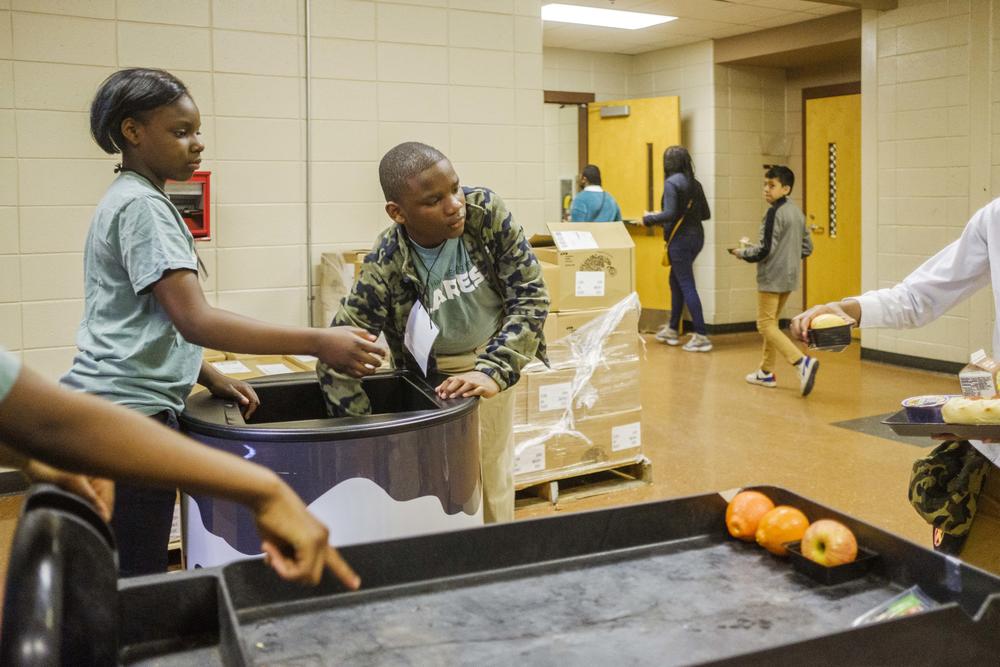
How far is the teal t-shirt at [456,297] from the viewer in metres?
2.24

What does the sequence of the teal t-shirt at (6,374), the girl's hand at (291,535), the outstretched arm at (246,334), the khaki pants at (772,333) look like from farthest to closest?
the khaki pants at (772,333) < the outstretched arm at (246,334) < the girl's hand at (291,535) < the teal t-shirt at (6,374)

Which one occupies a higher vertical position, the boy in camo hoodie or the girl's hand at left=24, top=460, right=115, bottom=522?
the boy in camo hoodie

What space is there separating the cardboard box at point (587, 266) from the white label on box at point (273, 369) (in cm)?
109

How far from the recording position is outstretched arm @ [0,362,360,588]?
2.41 feet

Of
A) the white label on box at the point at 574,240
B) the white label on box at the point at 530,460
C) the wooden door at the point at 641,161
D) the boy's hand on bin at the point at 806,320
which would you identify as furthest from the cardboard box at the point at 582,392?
the wooden door at the point at 641,161

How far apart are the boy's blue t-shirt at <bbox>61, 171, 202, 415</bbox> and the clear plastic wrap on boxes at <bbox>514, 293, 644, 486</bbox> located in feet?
7.05

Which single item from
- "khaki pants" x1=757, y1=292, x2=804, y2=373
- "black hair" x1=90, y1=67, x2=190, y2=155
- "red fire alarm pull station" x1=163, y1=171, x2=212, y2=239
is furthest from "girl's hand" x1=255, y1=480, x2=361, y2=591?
"khaki pants" x1=757, y1=292, x2=804, y2=373

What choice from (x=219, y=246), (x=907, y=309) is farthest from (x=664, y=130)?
(x=907, y=309)

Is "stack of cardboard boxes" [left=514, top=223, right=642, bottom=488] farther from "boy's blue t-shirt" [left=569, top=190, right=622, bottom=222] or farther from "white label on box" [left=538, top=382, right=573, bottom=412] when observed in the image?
"boy's blue t-shirt" [left=569, top=190, right=622, bottom=222]

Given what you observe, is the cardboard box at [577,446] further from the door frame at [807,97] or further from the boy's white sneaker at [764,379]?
the door frame at [807,97]

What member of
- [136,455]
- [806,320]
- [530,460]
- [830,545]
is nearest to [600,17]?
[530,460]

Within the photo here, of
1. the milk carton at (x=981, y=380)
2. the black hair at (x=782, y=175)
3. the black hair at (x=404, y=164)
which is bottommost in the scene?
the milk carton at (x=981, y=380)

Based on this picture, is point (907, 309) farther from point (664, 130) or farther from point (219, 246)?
point (664, 130)

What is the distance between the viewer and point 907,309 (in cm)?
214
